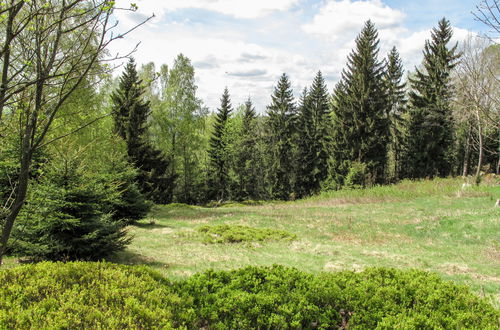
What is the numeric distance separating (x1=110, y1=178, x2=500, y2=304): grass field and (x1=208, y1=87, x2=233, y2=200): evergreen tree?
73.7 feet

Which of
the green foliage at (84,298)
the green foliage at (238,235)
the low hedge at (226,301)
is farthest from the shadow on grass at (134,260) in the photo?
the green foliage at (84,298)

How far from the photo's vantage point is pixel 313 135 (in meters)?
46.1

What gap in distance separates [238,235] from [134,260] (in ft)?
15.3

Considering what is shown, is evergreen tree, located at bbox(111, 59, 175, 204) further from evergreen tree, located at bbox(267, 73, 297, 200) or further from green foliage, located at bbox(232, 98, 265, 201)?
evergreen tree, located at bbox(267, 73, 297, 200)

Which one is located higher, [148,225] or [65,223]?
[65,223]

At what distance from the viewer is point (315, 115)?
4597 cm

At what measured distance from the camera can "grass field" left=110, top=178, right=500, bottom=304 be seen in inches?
346

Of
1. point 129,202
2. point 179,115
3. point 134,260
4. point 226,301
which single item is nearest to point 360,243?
point 134,260

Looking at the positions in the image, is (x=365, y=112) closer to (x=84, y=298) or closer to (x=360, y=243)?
(x=360, y=243)

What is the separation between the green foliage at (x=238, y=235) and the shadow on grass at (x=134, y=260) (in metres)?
3.30

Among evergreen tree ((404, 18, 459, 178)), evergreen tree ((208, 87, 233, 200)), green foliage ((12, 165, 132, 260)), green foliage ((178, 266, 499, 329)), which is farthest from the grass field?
evergreen tree ((208, 87, 233, 200))

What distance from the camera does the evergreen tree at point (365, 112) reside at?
119ft

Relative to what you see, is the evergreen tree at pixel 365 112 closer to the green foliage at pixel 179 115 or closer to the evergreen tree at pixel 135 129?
the green foliage at pixel 179 115

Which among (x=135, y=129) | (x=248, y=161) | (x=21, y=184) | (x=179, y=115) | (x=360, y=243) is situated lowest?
(x=360, y=243)
